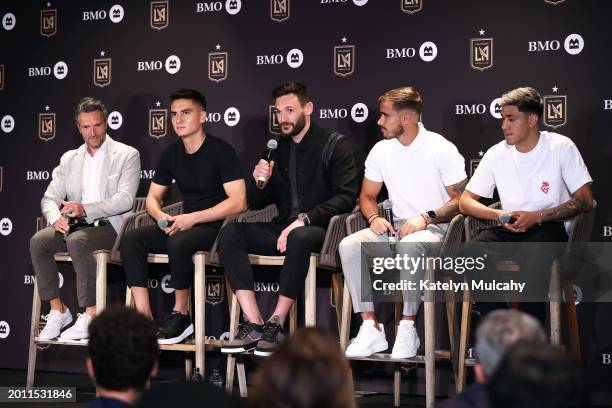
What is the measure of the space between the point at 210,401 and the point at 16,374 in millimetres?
4549

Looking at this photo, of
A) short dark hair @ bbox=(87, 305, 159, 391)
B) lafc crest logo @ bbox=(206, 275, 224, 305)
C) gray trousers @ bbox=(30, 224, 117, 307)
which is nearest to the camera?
short dark hair @ bbox=(87, 305, 159, 391)

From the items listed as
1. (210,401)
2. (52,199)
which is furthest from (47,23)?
(210,401)

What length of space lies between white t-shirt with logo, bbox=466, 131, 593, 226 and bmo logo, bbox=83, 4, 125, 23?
2.81 metres

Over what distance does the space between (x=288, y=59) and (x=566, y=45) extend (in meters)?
1.68

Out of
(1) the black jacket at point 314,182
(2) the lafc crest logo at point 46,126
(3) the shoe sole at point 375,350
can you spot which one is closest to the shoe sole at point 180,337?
(1) the black jacket at point 314,182

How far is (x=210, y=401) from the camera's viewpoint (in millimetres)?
1860

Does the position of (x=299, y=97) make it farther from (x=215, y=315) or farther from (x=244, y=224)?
(x=215, y=315)

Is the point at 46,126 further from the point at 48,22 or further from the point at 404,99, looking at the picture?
the point at 404,99

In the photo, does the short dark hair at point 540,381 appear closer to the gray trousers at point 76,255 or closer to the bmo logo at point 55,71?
the gray trousers at point 76,255

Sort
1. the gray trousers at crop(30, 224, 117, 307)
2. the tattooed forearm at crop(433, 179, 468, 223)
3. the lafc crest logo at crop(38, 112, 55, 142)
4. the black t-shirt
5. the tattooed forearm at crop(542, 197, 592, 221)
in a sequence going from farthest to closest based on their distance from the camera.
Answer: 1. the lafc crest logo at crop(38, 112, 55, 142)
2. the gray trousers at crop(30, 224, 117, 307)
3. the black t-shirt
4. the tattooed forearm at crop(433, 179, 468, 223)
5. the tattooed forearm at crop(542, 197, 592, 221)

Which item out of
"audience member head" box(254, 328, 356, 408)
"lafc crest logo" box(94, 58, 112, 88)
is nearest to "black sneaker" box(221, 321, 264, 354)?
"lafc crest logo" box(94, 58, 112, 88)

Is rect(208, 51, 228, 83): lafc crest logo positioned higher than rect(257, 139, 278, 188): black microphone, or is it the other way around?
rect(208, 51, 228, 83): lafc crest logo

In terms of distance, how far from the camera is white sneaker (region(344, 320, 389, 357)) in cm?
461

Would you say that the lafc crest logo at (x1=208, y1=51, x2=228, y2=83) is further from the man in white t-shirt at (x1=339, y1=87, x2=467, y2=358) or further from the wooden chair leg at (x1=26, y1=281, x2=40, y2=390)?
the wooden chair leg at (x1=26, y1=281, x2=40, y2=390)
